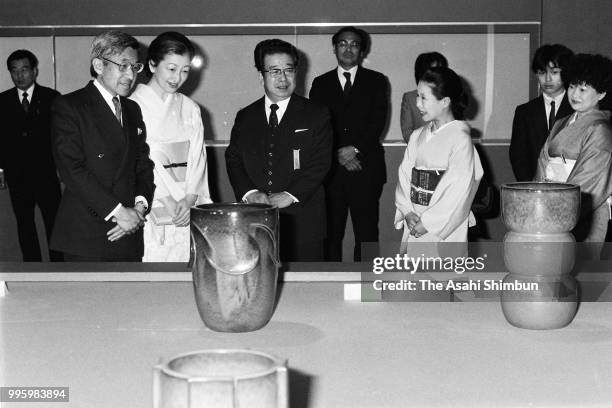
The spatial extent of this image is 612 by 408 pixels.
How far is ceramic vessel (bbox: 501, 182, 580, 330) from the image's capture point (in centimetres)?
127

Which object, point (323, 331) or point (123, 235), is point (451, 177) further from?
point (323, 331)

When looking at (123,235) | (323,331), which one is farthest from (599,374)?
(123,235)

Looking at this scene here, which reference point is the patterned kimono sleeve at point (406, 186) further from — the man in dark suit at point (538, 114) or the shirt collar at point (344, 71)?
the shirt collar at point (344, 71)

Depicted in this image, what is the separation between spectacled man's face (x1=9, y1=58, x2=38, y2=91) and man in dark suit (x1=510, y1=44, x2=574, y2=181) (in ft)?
9.20

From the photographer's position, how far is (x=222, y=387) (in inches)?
22.6

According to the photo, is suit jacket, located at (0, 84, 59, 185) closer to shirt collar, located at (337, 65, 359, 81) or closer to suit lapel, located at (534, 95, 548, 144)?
shirt collar, located at (337, 65, 359, 81)

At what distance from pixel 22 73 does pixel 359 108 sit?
200 centimetres

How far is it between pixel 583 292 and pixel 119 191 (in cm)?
171

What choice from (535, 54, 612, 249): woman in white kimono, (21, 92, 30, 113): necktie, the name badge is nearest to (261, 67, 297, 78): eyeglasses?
the name badge

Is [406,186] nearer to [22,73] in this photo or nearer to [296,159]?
Result: [296,159]

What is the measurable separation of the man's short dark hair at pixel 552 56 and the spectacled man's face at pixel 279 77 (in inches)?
58.7

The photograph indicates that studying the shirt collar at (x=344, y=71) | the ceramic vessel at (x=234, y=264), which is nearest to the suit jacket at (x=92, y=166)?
the ceramic vessel at (x=234, y=264)

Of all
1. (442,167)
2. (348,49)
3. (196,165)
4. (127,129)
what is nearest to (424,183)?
(442,167)

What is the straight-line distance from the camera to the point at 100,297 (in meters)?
1.53
